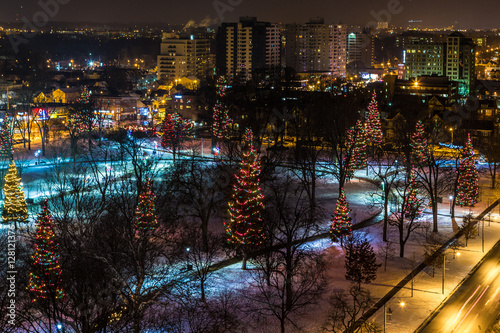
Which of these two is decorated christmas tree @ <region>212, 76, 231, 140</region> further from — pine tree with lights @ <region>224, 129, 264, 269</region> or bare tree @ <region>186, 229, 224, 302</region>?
pine tree with lights @ <region>224, 129, 264, 269</region>

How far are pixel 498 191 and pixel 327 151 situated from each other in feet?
30.9

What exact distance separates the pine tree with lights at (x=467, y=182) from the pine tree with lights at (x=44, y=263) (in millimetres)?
17081

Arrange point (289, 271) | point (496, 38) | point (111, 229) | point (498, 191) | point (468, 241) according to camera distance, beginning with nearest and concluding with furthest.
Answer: point (289, 271), point (111, 229), point (468, 241), point (498, 191), point (496, 38)

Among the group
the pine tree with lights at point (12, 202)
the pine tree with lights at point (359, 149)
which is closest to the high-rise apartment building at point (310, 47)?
the pine tree with lights at point (359, 149)

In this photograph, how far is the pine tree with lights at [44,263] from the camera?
15492 millimetres

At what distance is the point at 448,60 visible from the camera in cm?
8119

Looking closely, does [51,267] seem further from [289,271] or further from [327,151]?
[327,151]

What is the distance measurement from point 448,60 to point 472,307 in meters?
69.5

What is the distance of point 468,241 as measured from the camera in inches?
867

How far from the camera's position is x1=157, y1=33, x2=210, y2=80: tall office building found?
293 feet

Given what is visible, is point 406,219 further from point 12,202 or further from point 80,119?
point 80,119

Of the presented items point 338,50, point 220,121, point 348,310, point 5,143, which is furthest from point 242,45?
point 348,310

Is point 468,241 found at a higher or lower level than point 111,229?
lower

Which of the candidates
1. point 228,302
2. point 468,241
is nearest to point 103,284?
point 228,302
